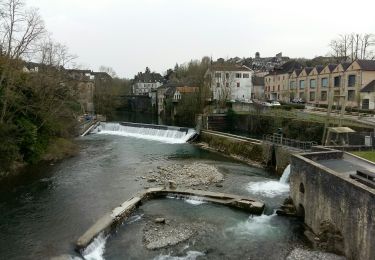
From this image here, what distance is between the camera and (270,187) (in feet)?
79.5

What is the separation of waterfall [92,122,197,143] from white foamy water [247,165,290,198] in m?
20.5

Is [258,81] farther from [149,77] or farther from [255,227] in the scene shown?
[255,227]

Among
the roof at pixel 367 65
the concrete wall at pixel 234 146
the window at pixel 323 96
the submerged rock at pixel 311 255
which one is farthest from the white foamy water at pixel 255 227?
the window at pixel 323 96

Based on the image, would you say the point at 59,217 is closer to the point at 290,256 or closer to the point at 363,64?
the point at 290,256

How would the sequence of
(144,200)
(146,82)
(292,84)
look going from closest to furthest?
(144,200) → (292,84) → (146,82)

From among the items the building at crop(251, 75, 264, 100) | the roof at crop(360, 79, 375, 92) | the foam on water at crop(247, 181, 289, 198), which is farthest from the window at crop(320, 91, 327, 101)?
the foam on water at crop(247, 181, 289, 198)

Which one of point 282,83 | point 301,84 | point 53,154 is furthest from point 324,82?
point 53,154

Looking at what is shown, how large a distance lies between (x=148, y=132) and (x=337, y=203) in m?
37.3

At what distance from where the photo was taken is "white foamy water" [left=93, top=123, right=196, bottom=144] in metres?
45.9

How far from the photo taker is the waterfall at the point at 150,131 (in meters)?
46.1

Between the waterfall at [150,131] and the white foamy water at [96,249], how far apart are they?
29.2 metres

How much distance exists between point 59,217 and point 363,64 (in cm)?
5082

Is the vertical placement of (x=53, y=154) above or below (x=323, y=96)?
below

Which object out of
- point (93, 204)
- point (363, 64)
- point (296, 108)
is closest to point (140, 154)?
point (93, 204)
